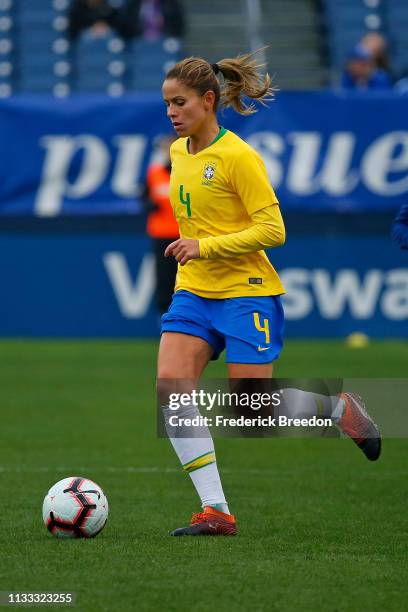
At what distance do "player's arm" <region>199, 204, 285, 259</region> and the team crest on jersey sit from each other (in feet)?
0.84

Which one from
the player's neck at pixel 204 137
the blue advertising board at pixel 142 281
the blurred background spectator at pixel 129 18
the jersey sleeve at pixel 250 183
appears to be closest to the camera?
the jersey sleeve at pixel 250 183

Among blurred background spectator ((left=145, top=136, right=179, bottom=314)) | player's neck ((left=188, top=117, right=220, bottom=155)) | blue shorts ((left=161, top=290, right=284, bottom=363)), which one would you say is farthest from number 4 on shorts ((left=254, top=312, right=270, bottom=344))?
blurred background spectator ((left=145, top=136, right=179, bottom=314))

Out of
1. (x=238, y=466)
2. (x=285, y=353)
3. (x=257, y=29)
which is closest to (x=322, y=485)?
(x=238, y=466)

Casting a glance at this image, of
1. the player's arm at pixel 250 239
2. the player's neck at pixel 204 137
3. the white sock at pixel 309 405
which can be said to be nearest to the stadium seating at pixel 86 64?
the player's neck at pixel 204 137

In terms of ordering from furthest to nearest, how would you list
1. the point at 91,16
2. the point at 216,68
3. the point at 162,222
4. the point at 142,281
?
1. the point at 91,16
2. the point at 142,281
3. the point at 162,222
4. the point at 216,68

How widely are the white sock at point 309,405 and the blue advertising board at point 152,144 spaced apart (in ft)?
36.6

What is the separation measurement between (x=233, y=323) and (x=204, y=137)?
0.87 m

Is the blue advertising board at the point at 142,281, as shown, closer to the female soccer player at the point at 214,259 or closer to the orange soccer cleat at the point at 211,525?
the female soccer player at the point at 214,259

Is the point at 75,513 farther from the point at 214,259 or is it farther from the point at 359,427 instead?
the point at 359,427

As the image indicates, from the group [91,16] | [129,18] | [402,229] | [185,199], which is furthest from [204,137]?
[91,16]

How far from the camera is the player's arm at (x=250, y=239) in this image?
616 centimetres

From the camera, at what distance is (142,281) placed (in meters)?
17.5

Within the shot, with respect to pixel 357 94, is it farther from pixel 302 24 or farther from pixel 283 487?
pixel 283 487

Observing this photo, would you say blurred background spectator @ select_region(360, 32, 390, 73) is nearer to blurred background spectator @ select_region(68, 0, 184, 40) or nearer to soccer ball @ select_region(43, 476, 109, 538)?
blurred background spectator @ select_region(68, 0, 184, 40)
